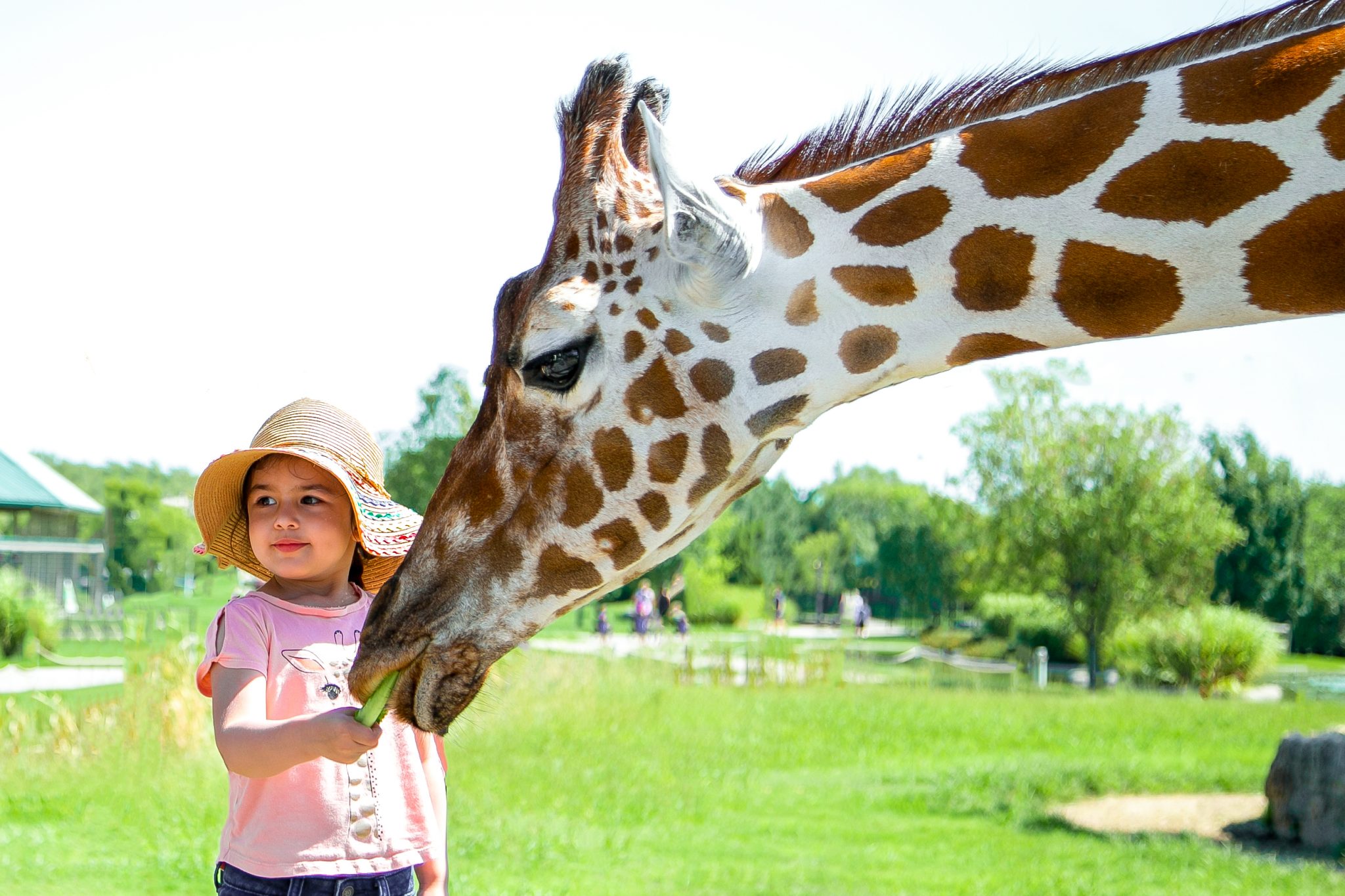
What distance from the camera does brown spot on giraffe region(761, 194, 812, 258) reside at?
2086mm

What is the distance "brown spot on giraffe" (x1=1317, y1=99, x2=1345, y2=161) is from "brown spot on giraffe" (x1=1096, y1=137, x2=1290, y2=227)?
0.24 ft

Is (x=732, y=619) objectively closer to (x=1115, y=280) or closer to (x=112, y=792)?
(x=112, y=792)

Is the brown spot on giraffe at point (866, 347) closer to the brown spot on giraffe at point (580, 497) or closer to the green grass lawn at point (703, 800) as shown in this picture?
the brown spot on giraffe at point (580, 497)

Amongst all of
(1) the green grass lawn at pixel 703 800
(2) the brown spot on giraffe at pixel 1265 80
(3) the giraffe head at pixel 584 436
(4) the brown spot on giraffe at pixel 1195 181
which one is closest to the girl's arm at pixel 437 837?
(3) the giraffe head at pixel 584 436

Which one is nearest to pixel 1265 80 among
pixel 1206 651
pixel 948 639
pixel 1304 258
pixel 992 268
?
pixel 1304 258

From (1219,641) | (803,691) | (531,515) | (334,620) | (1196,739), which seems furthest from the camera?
(1219,641)

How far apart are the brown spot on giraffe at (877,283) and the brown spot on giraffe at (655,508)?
529mm

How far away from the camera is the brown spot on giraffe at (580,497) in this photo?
2.14 m

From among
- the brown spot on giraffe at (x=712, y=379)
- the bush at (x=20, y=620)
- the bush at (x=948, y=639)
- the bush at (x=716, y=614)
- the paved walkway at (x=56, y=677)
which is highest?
the brown spot on giraffe at (x=712, y=379)

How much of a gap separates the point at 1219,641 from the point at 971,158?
2049 centimetres

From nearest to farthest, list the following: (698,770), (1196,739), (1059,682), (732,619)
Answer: (698,770) < (1196,739) < (1059,682) < (732,619)

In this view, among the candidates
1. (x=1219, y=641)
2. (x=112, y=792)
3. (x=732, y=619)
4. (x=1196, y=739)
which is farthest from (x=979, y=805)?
(x=732, y=619)

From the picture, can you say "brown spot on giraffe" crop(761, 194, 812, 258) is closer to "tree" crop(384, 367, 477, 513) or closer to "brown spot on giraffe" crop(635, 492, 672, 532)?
"brown spot on giraffe" crop(635, 492, 672, 532)

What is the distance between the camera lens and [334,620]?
2.78 metres
